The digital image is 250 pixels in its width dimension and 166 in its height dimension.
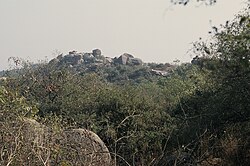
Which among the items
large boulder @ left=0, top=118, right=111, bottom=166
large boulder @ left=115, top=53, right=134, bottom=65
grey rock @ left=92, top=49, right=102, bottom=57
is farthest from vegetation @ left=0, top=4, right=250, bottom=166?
grey rock @ left=92, top=49, right=102, bottom=57

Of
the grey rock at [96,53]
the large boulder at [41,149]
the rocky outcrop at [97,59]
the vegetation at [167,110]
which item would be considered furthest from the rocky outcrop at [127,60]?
the large boulder at [41,149]

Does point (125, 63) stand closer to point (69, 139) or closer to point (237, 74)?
point (237, 74)

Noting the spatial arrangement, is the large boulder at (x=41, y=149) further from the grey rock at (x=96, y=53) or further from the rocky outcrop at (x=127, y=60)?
the grey rock at (x=96, y=53)

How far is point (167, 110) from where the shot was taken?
18125mm

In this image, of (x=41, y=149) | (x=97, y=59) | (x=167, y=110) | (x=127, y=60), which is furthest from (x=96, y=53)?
(x=41, y=149)

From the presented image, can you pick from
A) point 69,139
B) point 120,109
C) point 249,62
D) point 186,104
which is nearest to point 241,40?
point 249,62

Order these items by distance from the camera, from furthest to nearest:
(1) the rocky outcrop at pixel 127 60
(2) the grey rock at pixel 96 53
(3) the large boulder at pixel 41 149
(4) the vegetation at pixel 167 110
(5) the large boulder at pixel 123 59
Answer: (2) the grey rock at pixel 96 53 → (1) the rocky outcrop at pixel 127 60 → (5) the large boulder at pixel 123 59 → (4) the vegetation at pixel 167 110 → (3) the large boulder at pixel 41 149

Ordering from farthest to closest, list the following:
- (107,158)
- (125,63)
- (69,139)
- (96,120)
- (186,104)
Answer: (125,63), (96,120), (186,104), (69,139), (107,158)

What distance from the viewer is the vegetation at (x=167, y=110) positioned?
1005 centimetres

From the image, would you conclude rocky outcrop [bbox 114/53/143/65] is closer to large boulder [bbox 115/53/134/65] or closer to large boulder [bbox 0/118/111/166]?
large boulder [bbox 115/53/134/65]

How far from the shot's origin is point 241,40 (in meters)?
11.7

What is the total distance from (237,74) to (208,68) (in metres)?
1.23

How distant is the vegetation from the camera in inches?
396

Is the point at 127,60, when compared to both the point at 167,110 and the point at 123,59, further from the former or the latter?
the point at 167,110
